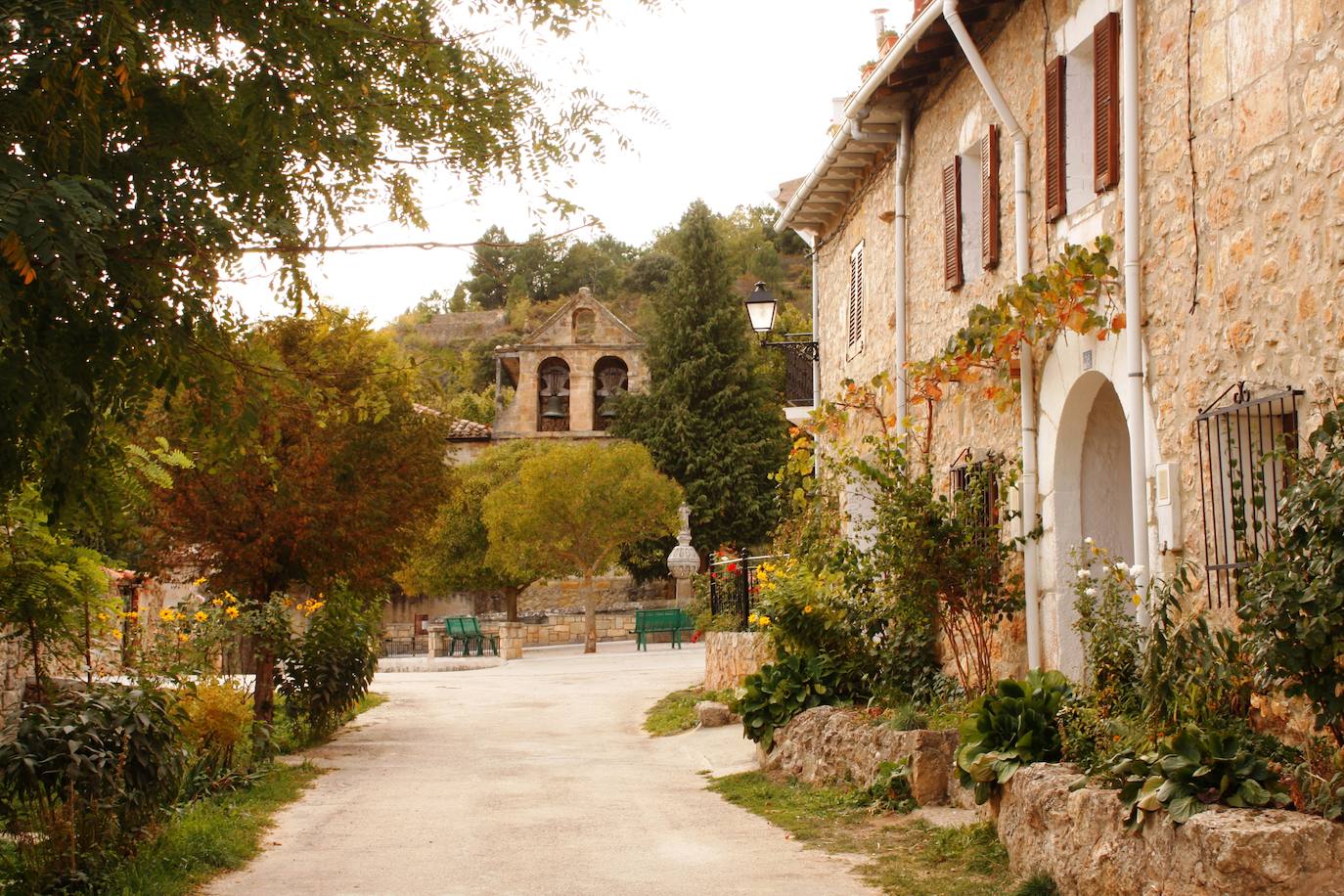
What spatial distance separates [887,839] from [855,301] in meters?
8.25

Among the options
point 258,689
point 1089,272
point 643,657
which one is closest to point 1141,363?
point 1089,272

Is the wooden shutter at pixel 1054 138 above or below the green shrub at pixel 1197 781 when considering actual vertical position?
above

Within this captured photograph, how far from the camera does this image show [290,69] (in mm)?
4957

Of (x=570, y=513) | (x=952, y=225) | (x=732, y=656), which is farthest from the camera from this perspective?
(x=570, y=513)

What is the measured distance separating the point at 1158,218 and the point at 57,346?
5.95m

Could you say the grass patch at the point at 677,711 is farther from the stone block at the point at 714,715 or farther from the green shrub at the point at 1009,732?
the green shrub at the point at 1009,732

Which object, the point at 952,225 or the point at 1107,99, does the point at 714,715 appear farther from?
the point at 1107,99

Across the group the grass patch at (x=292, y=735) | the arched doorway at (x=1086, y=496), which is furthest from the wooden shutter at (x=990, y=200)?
the grass patch at (x=292, y=735)

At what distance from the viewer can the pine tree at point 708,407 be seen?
Result: 43.9m

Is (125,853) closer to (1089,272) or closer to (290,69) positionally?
(290,69)

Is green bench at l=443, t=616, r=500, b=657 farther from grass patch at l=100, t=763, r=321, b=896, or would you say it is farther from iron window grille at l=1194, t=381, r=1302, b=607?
iron window grille at l=1194, t=381, r=1302, b=607

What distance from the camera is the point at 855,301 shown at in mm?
15398

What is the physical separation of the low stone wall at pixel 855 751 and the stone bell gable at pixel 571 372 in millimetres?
34062

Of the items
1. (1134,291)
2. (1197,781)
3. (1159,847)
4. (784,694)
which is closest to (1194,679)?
(1197,781)
